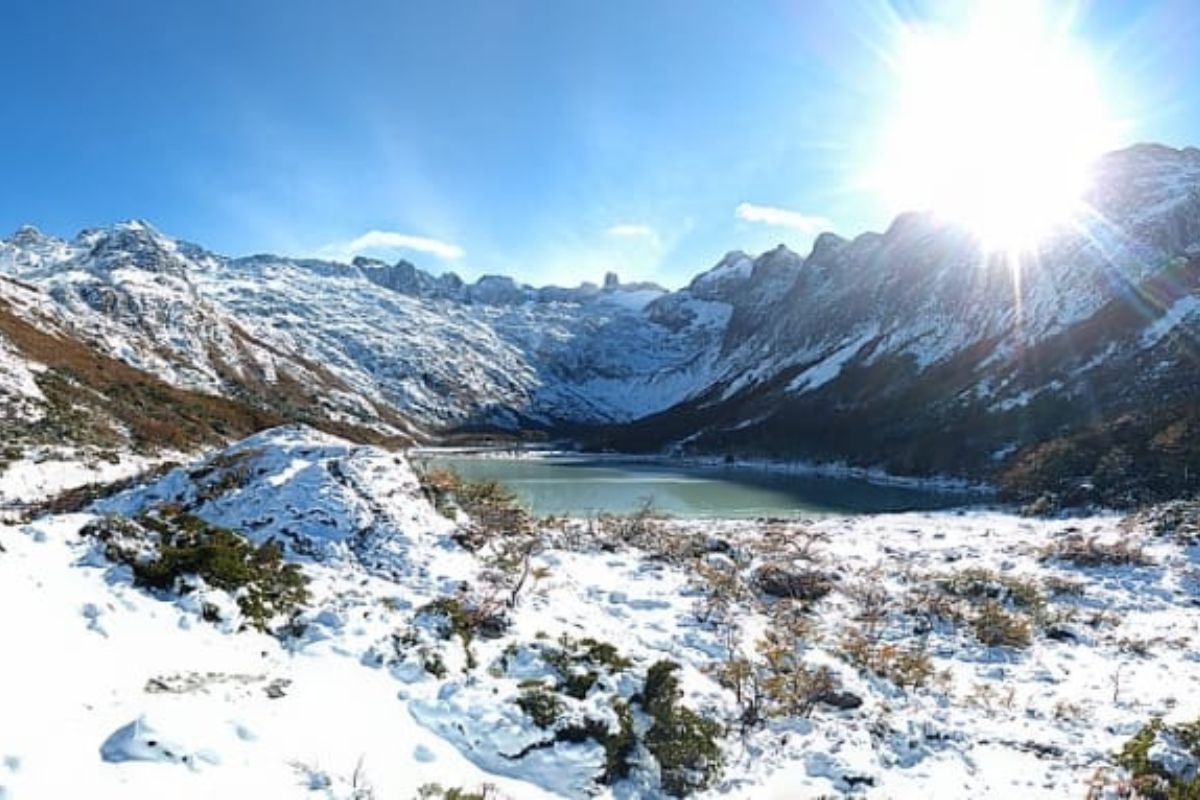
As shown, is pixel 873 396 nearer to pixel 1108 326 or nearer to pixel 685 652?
pixel 1108 326

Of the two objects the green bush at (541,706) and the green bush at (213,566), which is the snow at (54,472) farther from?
the green bush at (541,706)

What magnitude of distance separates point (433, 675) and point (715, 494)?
182ft

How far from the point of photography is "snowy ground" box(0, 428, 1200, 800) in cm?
759

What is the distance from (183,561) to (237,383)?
137668mm

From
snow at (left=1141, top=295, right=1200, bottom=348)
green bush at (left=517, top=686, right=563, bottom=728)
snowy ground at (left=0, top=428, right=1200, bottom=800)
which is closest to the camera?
snowy ground at (left=0, top=428, right=1200, bottom=800)

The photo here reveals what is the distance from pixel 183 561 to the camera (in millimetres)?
11305

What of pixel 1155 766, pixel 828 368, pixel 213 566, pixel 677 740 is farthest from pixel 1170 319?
pixel 213 566

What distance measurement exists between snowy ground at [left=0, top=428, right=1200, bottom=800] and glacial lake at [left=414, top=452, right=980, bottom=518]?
1776cm

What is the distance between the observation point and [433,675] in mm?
10320

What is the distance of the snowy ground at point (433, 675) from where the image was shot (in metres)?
7.59

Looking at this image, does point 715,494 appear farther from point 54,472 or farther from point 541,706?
point 541,706

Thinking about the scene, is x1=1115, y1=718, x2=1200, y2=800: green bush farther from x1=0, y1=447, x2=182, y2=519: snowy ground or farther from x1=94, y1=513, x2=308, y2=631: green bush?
x1=0, y1=447, x2=182, y2=519: snowy ground

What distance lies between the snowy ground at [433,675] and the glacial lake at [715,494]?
1776 centimetres

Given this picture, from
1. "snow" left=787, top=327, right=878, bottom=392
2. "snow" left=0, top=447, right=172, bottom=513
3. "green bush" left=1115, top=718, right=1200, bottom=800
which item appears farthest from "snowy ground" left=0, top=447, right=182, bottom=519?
"snow" left=787, top=327, right=878, bottom=392
